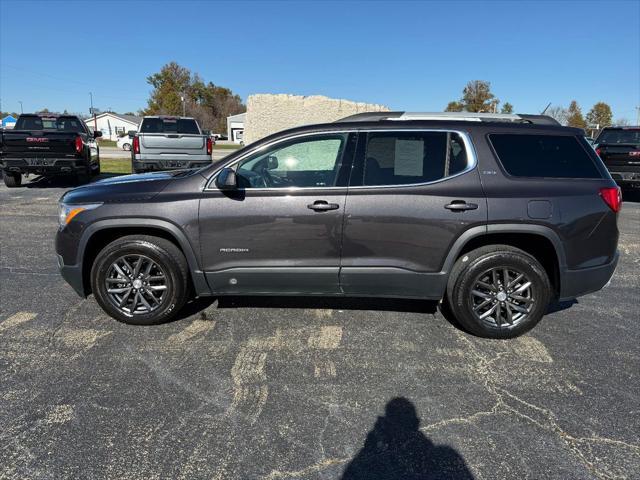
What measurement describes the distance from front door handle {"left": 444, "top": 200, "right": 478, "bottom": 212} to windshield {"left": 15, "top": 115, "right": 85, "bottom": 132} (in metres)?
12.5

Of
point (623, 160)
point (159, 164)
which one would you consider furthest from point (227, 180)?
point (623, 160)

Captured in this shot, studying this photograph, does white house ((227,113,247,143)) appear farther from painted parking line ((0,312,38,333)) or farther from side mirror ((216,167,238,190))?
side mirror ((216,167,238,190))

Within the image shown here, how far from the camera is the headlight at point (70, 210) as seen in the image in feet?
12.5

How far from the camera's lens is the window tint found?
371 centimetres

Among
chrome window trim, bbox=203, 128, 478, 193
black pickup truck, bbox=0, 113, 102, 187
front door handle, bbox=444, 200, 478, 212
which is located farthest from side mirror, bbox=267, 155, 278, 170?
black pickup truck, bbox=0, 113, 102, 187

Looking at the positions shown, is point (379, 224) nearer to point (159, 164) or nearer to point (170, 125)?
point (159, 164)

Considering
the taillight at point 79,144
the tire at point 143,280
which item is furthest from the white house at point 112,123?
the tire at point 143,280

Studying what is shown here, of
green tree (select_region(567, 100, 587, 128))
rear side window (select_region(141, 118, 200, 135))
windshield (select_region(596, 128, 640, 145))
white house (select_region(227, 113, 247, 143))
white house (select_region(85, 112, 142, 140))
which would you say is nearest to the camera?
windshield (select_region(596, 128, 640, 145))

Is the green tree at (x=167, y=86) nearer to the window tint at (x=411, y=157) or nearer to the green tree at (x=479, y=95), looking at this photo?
the green tree at (x=479, y=95)

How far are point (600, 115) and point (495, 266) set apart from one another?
→ 68.8 metres

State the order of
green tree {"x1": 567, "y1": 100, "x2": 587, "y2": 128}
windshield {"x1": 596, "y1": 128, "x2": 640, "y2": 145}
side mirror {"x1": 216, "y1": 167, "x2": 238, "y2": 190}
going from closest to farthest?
side mirror {"x1": 216, "y1": 167, "x2": 238, "y2": 190} → windshield {"x1": 596, "y1": 128, "x2": 640, "y2": 145} → green tree {"x1": 567, "y1": 100, "x2": 587, "y2": 128}

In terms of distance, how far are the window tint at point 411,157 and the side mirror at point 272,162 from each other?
0.79 meters

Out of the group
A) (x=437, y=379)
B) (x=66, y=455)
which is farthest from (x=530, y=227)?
(x=66, y=455)

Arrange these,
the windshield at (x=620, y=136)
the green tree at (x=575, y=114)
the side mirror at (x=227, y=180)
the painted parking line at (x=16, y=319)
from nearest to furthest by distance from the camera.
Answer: the side mirror at (x=227, y=180)
the painted parking line at (x=16, y=319)
the windshield at (x=620, y=136)
the green tree at (x=575, y=114)
